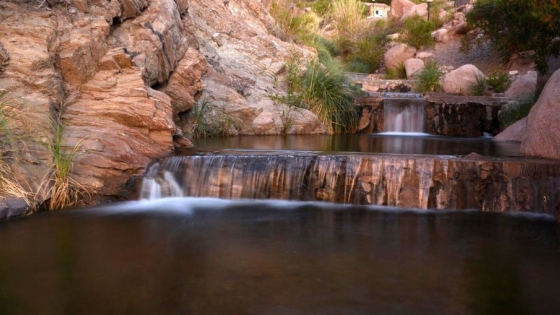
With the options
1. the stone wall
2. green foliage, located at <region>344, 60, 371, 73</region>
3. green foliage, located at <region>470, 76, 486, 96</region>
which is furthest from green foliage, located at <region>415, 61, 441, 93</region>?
green foliage, located at <region>344, 60, 371, 73</region>

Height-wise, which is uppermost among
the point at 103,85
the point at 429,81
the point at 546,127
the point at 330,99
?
the point at 429,81

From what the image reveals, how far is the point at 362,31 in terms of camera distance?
26.5m

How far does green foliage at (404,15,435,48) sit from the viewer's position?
23.7 metres

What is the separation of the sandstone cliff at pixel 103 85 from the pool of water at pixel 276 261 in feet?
3.44

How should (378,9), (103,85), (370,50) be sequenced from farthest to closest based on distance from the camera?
(378,9) < (370,50) < (103,85)

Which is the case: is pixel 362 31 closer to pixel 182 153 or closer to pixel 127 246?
pixel 182 153

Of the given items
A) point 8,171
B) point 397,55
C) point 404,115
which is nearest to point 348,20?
point 397,55

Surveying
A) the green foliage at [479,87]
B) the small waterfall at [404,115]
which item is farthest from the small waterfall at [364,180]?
the green foliage at [479,87]

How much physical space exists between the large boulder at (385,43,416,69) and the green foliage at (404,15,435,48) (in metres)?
0.87

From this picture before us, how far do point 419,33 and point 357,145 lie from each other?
15.2 m

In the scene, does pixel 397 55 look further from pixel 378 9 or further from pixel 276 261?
pixel 378 9

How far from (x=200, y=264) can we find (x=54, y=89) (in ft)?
14.5

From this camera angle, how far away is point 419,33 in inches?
938

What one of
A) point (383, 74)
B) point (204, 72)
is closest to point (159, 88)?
point (204, 72)
